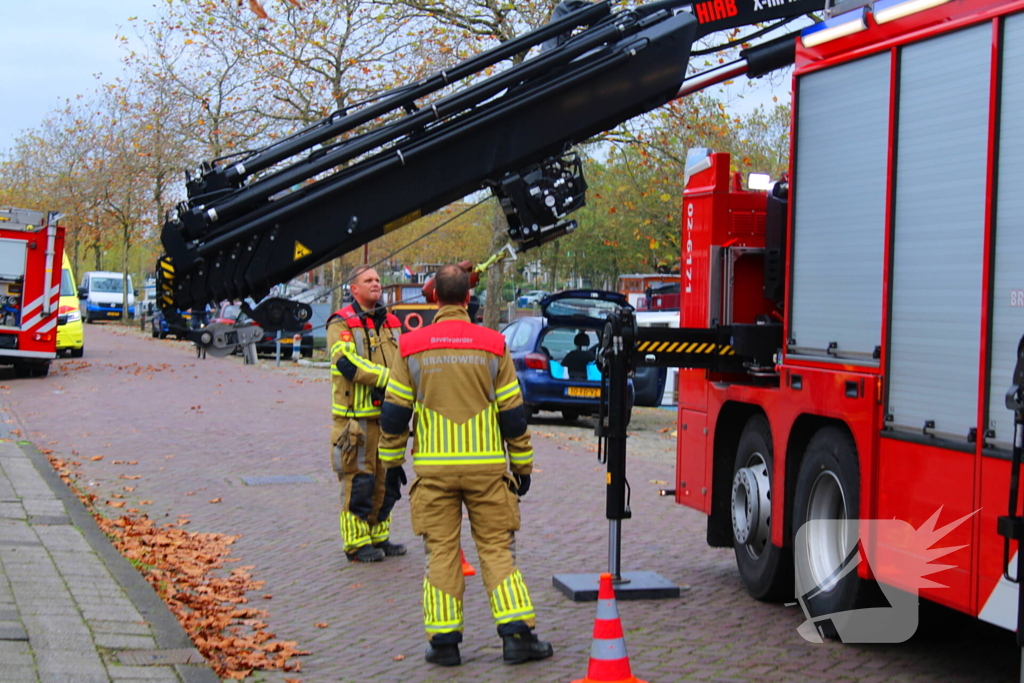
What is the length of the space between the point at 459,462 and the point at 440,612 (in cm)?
70

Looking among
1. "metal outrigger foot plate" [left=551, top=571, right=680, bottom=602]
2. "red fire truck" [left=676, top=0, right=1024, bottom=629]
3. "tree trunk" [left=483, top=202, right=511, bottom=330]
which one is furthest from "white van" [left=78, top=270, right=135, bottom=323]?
"red fire truck" [left=676, top=0, right=1024, bottom=629]

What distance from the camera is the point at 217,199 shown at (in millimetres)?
7270

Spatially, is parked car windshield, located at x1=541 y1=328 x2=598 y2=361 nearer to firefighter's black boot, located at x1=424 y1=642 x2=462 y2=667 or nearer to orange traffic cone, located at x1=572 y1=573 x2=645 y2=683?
firefighter's black boot, located at x1=424 y1=642 x2=462 y2=667

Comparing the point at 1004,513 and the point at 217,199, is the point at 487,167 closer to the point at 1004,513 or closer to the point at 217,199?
the point at 217,199

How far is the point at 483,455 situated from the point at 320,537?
3.47 meters

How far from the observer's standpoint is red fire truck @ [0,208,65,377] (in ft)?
72.2

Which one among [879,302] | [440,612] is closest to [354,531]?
[440,612]

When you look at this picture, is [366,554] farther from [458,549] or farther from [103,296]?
[103,296]

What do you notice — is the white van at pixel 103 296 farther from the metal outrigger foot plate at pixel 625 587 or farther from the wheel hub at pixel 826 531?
the wheel hub at pixel 826 531

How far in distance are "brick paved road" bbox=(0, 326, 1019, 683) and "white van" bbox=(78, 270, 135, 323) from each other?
150ft

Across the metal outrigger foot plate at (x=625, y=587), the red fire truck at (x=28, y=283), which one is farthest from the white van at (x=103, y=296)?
the metal outrigger foot plate at (x=625, y=587)

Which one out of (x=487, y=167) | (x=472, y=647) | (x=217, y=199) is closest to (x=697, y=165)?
(x=487, y=167)

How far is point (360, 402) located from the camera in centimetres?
786

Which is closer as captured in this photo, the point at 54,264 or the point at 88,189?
the point at 54,264
